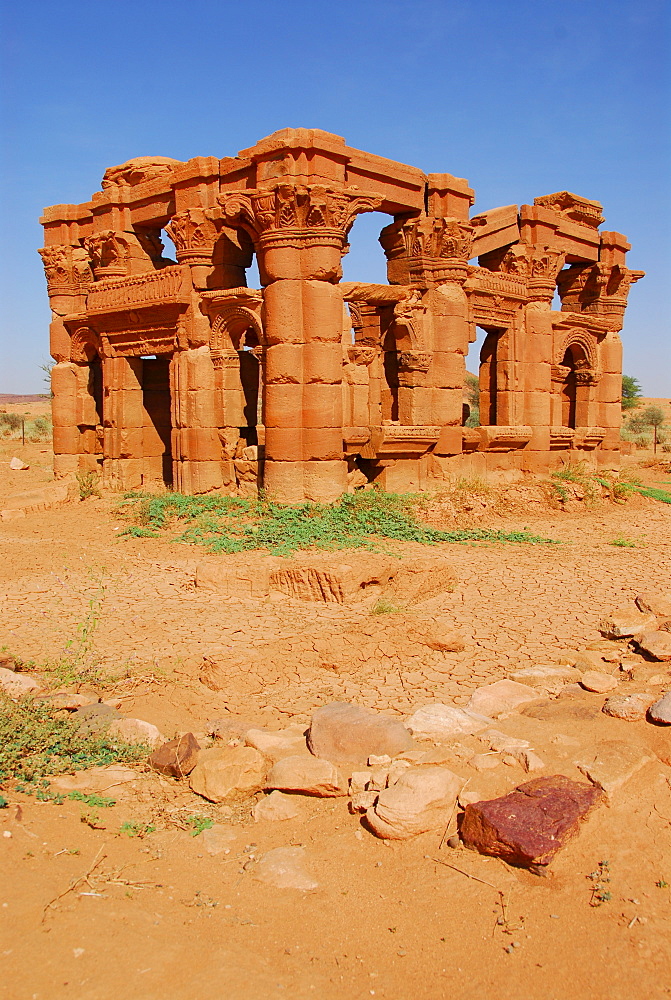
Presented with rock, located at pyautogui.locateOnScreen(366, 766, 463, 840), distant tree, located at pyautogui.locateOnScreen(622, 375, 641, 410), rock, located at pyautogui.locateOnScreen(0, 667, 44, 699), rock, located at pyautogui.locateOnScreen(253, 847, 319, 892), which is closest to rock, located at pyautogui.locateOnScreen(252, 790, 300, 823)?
rock, located at pyautogui.locateOnScreen(253, 847, 319, 892)

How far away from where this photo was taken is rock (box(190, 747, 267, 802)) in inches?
163

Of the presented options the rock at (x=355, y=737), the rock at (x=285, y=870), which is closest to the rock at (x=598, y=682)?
the rock at (x=355, y=737)

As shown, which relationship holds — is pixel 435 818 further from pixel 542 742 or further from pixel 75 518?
pixel 75 518

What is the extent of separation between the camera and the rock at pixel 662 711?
15.6 ft

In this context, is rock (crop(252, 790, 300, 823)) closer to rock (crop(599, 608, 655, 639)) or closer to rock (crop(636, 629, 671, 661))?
rock (crop(636, 629, 671, 661))

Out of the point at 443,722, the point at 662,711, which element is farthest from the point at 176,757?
the point at 662,711

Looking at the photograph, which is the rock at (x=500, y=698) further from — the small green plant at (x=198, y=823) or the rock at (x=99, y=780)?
the rock at (x=99, y=780)

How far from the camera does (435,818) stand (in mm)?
3740

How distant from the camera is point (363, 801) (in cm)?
394

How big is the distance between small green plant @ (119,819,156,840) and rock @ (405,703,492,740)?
179cm

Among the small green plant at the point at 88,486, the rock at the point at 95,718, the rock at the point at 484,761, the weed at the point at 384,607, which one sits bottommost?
the rock at the point at 484,761

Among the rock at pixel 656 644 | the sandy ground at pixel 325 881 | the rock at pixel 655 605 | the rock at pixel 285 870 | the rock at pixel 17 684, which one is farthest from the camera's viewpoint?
the rock at pixel 655 605

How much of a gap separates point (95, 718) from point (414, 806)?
7.47ft

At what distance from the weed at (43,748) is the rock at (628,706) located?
10.1 ft
